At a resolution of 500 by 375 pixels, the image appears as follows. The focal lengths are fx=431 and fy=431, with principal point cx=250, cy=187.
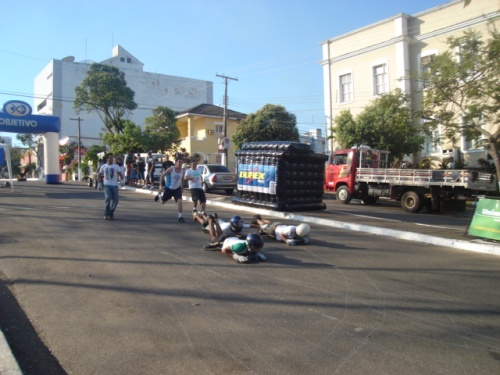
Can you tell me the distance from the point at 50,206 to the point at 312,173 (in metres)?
8.75

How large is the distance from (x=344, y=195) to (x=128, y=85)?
2137 inches

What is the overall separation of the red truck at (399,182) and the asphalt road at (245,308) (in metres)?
6.05

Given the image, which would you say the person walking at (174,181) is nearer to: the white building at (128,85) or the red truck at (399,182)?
the red truck at (399,182)

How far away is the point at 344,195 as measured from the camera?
59.6ft

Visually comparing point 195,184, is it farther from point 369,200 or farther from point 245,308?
point 369,200

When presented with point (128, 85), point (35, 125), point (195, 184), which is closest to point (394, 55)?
point (195, 184)

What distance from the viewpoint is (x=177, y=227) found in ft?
34.1

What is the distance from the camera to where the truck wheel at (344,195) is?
1792cm

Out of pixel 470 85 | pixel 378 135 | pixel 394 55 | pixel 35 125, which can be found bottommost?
pixel 378 135

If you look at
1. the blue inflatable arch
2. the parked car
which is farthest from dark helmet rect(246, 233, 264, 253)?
the blue inflatable arch

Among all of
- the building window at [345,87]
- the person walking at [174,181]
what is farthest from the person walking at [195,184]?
the building window at [345,87]

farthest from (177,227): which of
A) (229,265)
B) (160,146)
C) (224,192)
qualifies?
(160,146)

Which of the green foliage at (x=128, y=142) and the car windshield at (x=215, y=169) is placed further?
the green foliage at (x=128, y=142)

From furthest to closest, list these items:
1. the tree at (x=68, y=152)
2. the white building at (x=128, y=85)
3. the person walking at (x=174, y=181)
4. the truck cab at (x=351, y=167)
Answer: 1. the white building at (x=128, y=85)
2. the tree at (x=68, y=152)
3. the truck cab at (x=351, y=167)
4. the person walking at (x=174, y=181)
